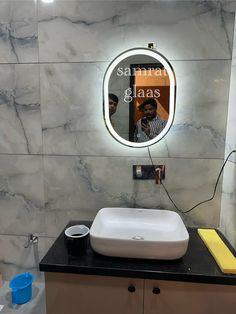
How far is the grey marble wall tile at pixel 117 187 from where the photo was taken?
1.43 m

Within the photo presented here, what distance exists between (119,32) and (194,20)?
0.44m

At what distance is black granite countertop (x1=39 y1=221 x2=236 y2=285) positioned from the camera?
3.32ft

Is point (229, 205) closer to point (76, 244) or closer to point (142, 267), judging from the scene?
point (142, 267)

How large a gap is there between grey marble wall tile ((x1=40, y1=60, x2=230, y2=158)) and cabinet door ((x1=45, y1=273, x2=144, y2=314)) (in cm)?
72

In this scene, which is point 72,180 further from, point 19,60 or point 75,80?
point 19,60

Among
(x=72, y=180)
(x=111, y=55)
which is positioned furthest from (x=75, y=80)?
(x=72, y=180)

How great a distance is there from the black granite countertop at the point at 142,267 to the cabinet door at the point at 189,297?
44mm

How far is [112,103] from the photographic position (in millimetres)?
1414

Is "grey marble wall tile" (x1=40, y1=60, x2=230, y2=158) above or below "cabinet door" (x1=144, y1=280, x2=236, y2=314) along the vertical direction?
above

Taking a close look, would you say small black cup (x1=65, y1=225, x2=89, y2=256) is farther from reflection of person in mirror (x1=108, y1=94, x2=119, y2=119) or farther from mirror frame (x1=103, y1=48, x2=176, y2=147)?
reflection of person in mirror (x1=108, y1=94, x2=119, y2=119)

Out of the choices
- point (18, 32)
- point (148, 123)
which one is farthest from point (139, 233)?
point (18, 32)

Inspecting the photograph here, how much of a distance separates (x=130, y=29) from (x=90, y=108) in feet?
1.70

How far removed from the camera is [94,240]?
111 cm

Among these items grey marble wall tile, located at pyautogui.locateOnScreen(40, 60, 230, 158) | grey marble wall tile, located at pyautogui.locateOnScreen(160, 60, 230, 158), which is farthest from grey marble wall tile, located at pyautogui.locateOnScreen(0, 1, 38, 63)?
grey marble wall tile, located at pyautogui.locateOnScreen(160, 60, 230, 158)
